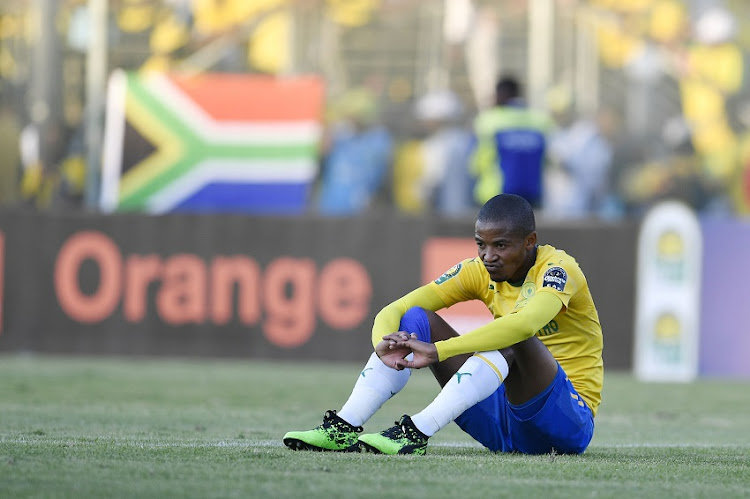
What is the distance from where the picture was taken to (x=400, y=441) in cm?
571

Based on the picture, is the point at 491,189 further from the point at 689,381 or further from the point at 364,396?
the point at 364,396

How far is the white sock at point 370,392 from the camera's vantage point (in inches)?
228

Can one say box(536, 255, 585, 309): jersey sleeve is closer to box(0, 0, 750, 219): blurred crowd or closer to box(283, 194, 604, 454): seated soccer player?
box(283, 194, 604, 454): seated soccer player

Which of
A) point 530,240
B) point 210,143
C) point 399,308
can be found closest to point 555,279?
point 530,240

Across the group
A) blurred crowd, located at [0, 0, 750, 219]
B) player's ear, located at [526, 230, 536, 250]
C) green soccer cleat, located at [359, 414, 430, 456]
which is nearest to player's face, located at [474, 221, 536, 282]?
player's ear, located at [526, 230, 536, 250]

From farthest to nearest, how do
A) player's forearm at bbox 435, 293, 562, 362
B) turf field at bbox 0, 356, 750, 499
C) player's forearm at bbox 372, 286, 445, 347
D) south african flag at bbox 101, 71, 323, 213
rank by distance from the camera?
1. south african flag at bbox 101, 71, 323, 213
2. player's forearm at bbox 372, 286, 445, 347
3. player's forearm at bbox 435, 293, 562, 362
4. turf field at bbox 0, 356, 750, 499

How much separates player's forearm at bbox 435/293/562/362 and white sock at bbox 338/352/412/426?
0.99ft

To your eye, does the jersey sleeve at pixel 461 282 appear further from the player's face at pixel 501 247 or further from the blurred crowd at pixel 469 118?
the blurred crowd at pixel 469 118

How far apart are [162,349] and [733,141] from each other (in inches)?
293

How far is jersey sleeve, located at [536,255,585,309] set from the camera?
5730 mm

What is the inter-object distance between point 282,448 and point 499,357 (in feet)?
3.58

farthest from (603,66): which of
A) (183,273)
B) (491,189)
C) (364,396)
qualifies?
(364,396)

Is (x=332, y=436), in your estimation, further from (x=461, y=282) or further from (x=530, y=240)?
(x=530, y=240)

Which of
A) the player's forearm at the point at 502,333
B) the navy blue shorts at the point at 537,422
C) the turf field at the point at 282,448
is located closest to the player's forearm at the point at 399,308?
the player's forearm at the point at 502,333
